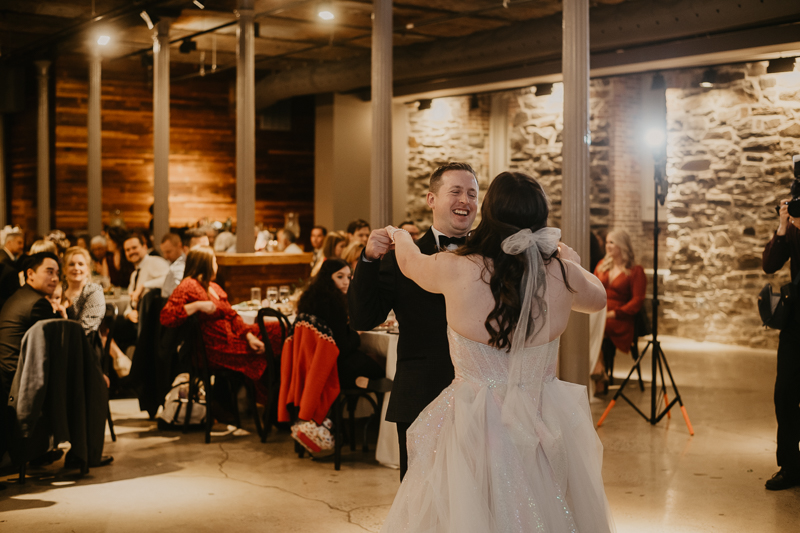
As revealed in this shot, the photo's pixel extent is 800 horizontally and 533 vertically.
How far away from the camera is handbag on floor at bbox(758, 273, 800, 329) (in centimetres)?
403

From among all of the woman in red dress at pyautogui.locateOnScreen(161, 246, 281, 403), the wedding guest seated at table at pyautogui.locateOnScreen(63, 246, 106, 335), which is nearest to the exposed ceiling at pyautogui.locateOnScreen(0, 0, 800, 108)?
the woman in red dress at pyautogui.locateOnScreen(161, 246, 281, 403)

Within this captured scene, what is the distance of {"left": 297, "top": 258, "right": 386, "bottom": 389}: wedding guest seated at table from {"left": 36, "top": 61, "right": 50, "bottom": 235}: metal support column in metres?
10.1

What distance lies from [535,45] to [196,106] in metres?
7.89

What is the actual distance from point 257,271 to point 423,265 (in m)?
6.54

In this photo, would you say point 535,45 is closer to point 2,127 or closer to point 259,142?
point 259,142

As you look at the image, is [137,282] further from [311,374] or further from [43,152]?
[43,152]

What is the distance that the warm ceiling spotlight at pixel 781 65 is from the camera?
310 inches

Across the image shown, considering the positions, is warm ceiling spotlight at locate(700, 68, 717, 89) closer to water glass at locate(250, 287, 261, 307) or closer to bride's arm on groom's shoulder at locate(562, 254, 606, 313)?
water glass at locate(250, 287, 261, 307)

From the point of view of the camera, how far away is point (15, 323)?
4340 mm

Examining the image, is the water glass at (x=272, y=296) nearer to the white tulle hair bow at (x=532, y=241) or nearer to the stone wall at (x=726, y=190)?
the white tulle hair bow at (x=532, y=241)

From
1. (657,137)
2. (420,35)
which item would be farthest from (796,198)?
(420,35)

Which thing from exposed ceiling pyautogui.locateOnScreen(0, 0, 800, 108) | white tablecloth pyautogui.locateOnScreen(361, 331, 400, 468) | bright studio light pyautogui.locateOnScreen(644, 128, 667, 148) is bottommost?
white tablecloth pyautogui.locateOnScreen(361, 331, 400, 468)

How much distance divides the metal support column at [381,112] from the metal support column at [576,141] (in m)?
1.68

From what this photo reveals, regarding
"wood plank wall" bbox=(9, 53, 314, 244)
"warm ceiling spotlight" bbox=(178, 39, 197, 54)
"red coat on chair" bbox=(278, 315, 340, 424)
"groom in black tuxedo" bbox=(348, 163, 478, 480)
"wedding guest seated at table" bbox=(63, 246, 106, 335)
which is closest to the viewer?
"groom in black tuxedo" bbox=(348, 163, 478, 480)
